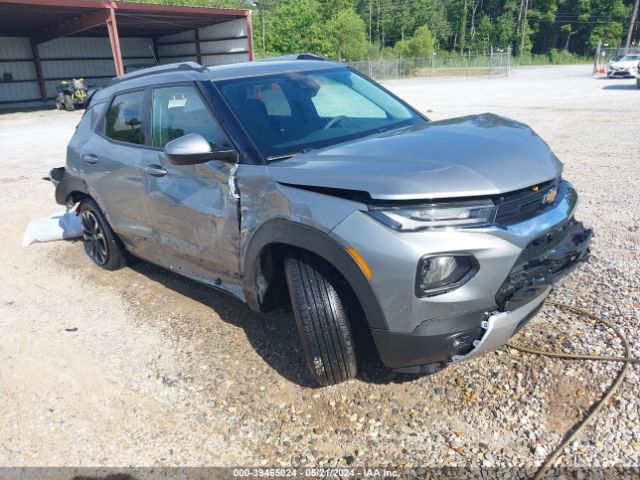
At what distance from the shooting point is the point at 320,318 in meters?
2.80

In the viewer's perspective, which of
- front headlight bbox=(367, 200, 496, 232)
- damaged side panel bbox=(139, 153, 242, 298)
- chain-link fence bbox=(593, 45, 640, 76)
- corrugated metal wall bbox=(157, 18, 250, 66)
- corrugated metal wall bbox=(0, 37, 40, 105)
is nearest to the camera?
front headlight bbox=(367, 200, 496, 232)

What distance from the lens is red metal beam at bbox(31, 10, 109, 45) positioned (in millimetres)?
24547

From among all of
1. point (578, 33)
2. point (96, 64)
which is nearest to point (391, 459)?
point (96, 64)

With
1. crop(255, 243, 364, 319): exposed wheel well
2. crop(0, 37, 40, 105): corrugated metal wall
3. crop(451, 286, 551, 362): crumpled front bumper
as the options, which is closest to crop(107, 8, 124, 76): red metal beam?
crop(0, 37, 40, 105): corrugated metal wall

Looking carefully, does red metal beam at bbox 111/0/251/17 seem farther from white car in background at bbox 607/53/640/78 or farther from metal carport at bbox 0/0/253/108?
white car in background at bbox 607/53/640/78

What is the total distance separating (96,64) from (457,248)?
3656 centimetres

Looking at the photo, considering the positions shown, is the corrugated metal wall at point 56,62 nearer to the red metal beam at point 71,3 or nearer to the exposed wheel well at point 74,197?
the red metal beam at point 71,3

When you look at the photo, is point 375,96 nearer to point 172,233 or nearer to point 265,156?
point 265,156

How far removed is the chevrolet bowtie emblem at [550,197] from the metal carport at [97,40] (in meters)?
24.3

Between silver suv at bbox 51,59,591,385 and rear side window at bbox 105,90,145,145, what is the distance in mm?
44

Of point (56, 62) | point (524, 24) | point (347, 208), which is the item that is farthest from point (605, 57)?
point (347, 208)

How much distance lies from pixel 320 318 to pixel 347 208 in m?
0.61

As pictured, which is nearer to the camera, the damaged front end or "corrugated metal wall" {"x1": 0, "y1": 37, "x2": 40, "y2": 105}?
the damaged front end

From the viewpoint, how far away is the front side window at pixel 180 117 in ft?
11.3
